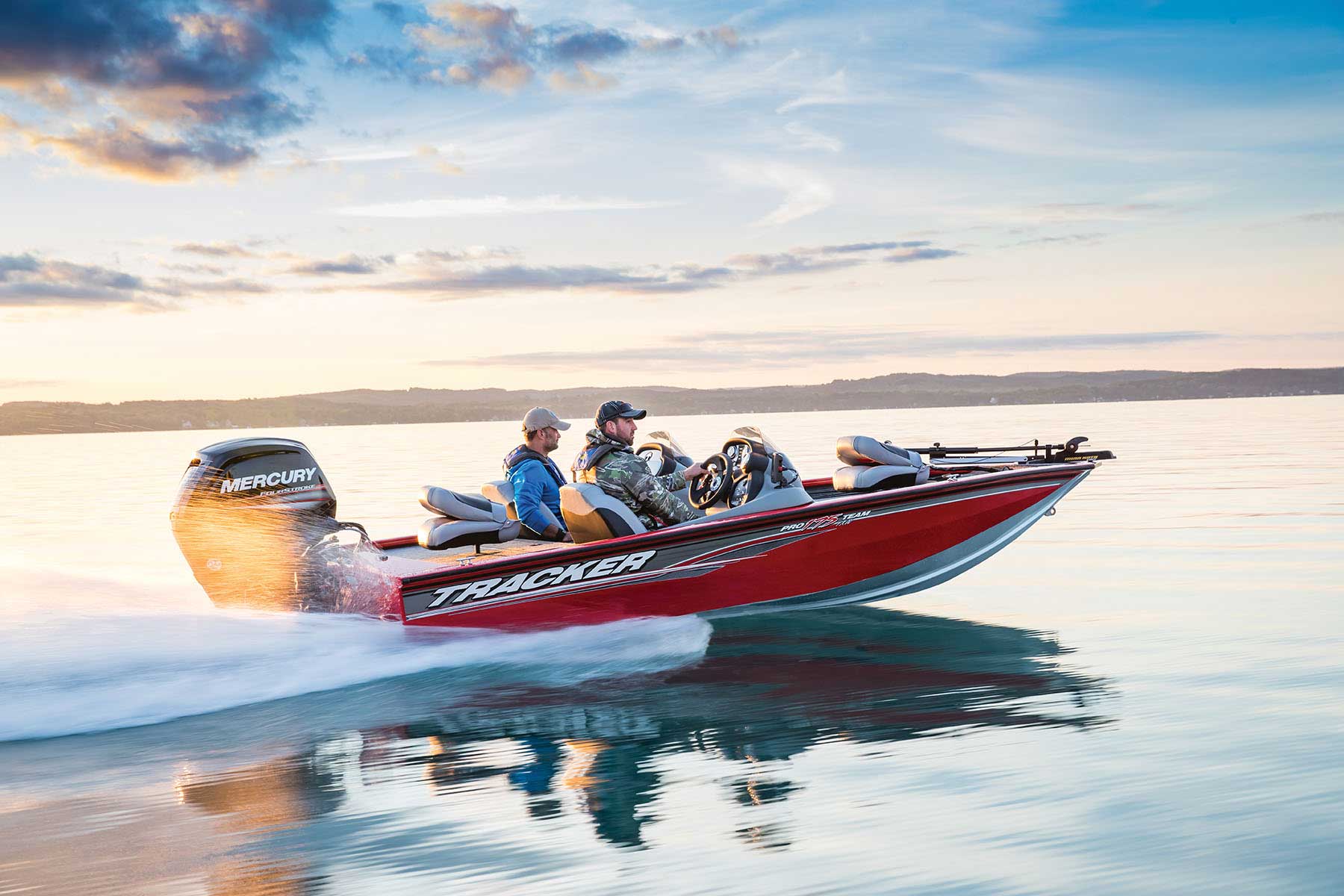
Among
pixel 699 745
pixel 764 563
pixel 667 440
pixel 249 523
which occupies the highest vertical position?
pixel 667 440

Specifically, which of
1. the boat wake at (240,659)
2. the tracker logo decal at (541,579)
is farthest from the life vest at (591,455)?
the boat wake at (240,659)

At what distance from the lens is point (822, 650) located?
8.51 metres

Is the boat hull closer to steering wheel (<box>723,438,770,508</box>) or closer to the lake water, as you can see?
the lake water

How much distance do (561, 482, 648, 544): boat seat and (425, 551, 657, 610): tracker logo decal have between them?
0.25 m

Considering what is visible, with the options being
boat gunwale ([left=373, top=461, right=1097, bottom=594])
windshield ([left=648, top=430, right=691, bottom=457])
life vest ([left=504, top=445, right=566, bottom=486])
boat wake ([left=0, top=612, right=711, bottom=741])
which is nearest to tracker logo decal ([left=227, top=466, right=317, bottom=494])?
boat wake ([left=0, top=612, right=711, bottom=741])

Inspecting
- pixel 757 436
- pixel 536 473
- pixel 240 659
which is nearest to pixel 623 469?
pixel 536 473

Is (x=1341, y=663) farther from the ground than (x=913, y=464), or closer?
closer

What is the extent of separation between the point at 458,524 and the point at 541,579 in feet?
5.81

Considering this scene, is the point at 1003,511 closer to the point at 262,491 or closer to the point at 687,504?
the point at 687,504

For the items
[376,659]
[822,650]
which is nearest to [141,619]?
[376,659]

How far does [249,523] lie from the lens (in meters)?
8.31

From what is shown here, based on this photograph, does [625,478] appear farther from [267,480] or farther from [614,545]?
[267,480]

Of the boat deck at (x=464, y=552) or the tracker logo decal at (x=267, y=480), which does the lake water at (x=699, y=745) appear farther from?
the boat deck at (x=464, y=552)

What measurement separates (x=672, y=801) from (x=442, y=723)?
80.4 inches
